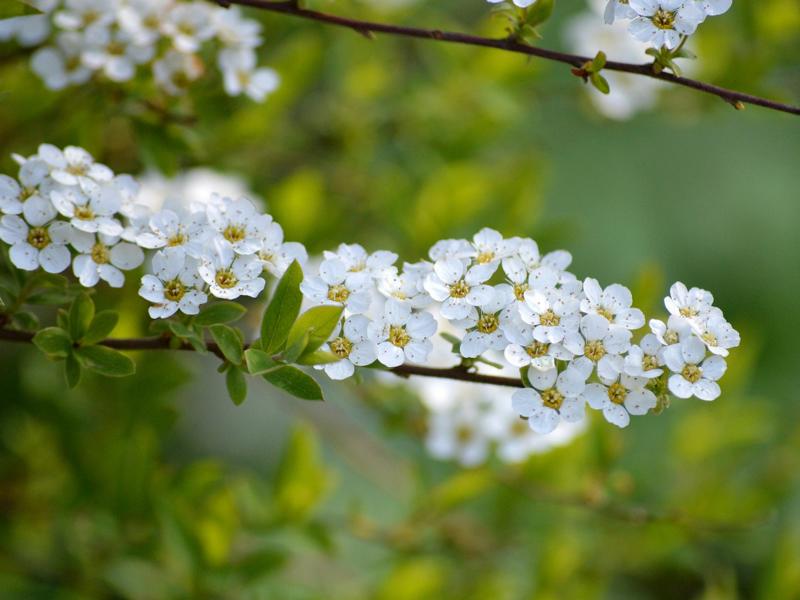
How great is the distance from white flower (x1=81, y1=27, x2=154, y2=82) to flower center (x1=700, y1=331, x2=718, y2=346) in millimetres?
550

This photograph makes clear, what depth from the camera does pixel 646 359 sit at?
652 millimetres

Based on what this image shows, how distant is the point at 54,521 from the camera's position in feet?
3.78

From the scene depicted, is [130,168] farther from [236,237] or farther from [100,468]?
[236,237]

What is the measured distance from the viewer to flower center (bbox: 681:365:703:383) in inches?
25.5

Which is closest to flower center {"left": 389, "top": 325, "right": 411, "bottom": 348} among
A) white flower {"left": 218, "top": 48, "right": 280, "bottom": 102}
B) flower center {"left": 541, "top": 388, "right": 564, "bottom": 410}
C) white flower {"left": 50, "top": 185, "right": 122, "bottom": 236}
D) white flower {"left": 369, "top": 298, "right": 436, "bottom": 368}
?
white flower {"left": 369, "top": 298, "right": 436, "bottom": 368}

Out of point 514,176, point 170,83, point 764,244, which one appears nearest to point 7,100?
point 170,83

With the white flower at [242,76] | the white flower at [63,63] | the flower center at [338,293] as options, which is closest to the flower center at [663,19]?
the flower center at [338,293]

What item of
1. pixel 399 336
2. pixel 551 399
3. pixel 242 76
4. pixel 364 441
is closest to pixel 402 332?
pixel 399 336

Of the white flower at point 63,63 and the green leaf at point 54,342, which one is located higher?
the white flower at point 63,63

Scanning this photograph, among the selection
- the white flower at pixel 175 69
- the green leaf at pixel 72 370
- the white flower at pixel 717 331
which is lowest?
the green leaf at pixel 72 370

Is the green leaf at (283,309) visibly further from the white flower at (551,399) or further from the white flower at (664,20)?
the white flower at (664,20)

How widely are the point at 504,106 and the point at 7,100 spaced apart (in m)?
0.63

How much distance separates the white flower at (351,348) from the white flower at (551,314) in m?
0.11

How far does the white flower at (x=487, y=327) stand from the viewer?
2.13 ft
